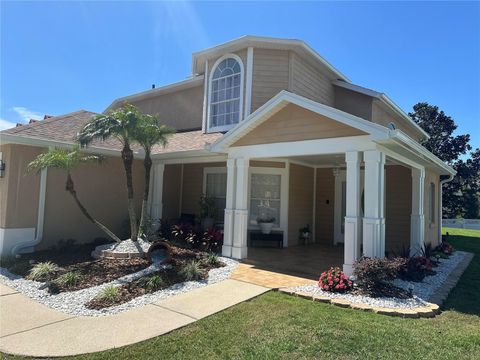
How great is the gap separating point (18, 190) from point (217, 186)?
6376mm

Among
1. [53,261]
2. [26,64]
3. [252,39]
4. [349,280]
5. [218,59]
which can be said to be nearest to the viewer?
[349,280]

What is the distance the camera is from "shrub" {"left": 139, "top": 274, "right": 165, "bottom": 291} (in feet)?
21.0

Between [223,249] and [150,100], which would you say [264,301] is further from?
[150,100]

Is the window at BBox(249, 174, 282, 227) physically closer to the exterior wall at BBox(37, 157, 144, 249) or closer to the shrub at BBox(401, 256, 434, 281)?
the exterior wall at BBox(37, 157, 144, 249)

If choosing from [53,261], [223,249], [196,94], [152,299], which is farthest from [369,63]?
[53,261]

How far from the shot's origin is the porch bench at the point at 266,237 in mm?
11664

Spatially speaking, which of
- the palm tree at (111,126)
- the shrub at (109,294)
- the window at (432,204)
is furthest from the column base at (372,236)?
the window at (432,204)

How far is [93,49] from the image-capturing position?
1165cm

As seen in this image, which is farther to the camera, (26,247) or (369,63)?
(369,63)

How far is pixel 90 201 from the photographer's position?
10.6 m

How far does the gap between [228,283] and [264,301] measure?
4.28 ft

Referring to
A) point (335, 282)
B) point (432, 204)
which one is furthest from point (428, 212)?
point (335, 282)

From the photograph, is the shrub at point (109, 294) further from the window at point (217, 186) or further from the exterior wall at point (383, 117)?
the exterior wall at point (383, 117)

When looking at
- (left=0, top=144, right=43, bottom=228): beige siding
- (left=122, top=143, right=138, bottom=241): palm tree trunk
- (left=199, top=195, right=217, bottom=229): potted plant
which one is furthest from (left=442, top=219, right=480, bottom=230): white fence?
(left=0, top=144, right=43, bottom=228): beige siding
